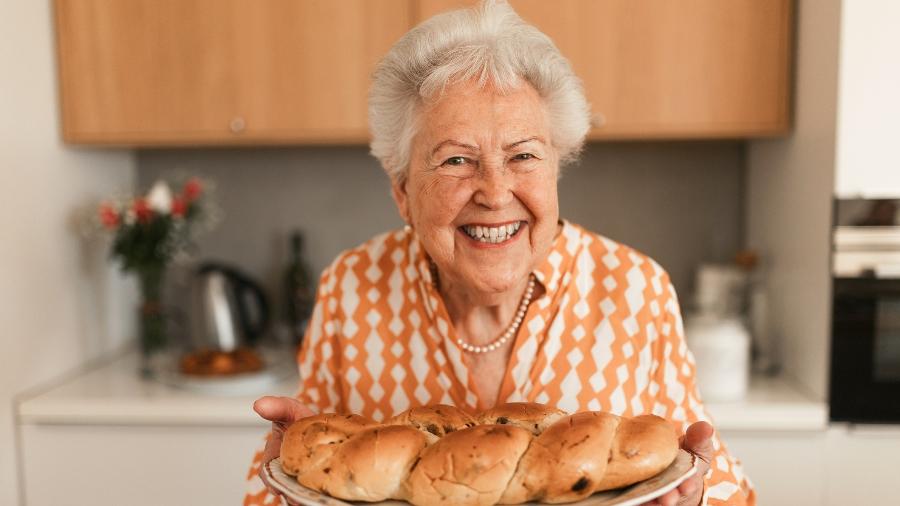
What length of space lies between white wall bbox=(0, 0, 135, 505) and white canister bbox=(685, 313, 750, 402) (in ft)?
5.11

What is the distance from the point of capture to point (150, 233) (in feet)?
6.54

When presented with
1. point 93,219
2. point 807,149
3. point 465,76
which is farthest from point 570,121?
point 93,219

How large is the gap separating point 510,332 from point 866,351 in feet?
3.18

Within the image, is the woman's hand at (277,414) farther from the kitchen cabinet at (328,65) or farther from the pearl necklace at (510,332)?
the kitchen cabinet at (328,65)

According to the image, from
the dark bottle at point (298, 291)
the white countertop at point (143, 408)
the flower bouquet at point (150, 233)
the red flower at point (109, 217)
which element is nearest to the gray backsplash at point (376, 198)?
the dark bottle at point (298, 291)

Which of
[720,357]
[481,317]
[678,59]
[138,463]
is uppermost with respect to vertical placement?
[678,59]

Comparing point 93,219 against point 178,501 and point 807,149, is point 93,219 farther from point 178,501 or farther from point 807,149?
point 807,149

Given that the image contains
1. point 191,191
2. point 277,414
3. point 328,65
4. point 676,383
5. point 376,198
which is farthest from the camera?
point 376,198

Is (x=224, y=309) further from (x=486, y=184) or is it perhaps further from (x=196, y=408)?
(x=486, y=184)

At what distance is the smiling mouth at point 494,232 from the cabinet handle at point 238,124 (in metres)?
1.11

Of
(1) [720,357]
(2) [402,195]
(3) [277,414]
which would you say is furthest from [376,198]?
(3) [277,414]

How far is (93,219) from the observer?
2055mm

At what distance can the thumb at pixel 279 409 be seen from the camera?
934mm

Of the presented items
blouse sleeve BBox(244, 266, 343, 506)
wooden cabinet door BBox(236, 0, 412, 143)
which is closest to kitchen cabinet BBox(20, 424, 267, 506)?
blouse sleeve BBox(244, 266, 343, 506)
